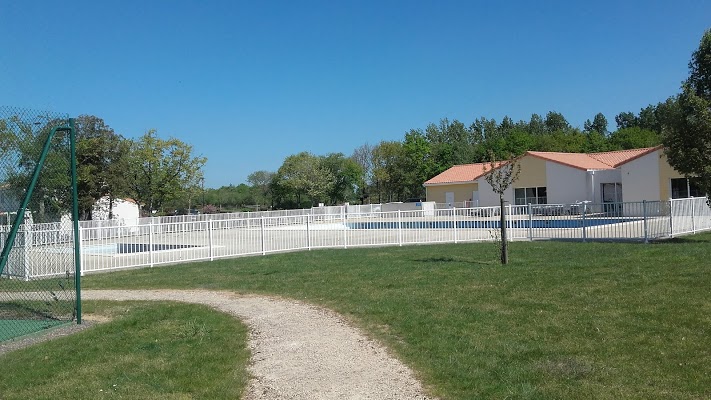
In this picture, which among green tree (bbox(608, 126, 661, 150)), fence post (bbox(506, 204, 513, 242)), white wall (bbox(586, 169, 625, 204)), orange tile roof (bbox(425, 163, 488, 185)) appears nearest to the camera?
fence post (bbox(506, 204, 513, 242))

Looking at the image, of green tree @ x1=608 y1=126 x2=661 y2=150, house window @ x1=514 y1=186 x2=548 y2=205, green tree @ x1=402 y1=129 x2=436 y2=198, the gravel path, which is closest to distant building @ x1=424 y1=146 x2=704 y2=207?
house window @ x1=514 y1=186 x2=548 y2=205

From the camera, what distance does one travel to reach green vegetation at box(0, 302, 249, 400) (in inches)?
222

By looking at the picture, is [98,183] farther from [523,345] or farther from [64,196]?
[523,345]

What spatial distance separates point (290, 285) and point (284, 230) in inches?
392

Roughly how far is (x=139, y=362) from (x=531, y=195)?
46.3 m

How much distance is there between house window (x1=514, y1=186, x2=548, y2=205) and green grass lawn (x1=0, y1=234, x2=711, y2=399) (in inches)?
1322

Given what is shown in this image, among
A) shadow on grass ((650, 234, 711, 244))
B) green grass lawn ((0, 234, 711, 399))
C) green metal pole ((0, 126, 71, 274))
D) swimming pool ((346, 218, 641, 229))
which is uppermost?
green metal pole ((0, 126, 71, 274))

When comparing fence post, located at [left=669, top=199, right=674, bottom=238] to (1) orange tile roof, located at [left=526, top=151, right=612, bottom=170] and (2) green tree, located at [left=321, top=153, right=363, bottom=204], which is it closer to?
(1) orange tile roof, located at [left=526, top=151, right=612, bottom=170]

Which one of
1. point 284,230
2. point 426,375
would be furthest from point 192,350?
point 284,230

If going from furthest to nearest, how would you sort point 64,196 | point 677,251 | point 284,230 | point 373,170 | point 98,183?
1. point 373,170
2. point 98,183
3. point 284,230
4. point 677,251
5. point 64,196

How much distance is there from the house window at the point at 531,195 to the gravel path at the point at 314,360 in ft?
138

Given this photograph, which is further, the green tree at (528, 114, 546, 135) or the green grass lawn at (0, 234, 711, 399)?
the green tree at (528, 114, 546, 135)

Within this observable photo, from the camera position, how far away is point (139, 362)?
659 centimetres

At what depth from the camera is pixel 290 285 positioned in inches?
487
